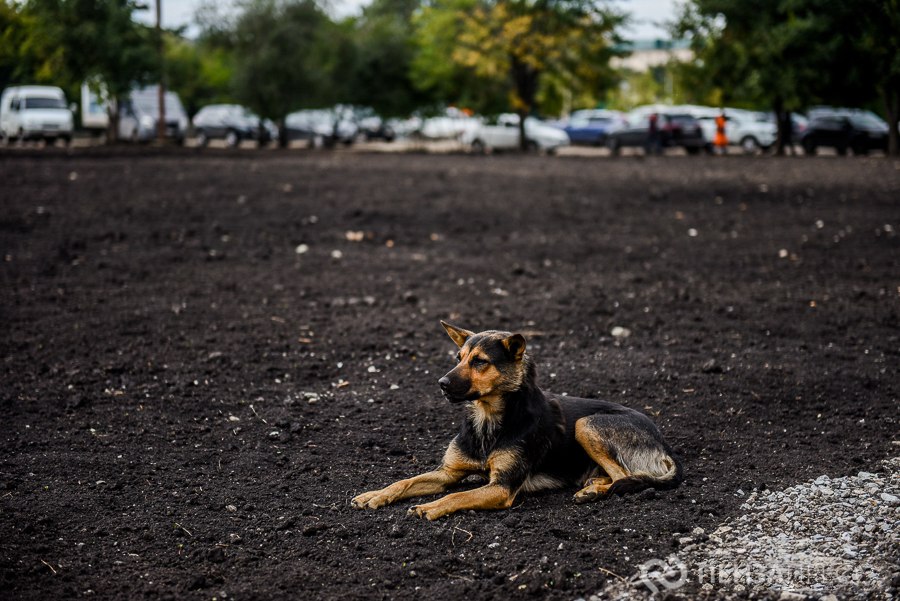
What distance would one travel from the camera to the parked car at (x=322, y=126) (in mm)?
41438

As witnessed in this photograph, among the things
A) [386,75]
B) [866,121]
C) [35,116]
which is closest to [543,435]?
[866,121]

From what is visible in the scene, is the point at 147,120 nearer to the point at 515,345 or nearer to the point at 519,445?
the point at 515,345

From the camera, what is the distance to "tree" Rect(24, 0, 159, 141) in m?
32.3

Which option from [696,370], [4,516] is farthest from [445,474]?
[696,370]

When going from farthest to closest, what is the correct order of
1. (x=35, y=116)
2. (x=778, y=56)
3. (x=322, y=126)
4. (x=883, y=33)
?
(x=322, y=126) < (x=35, y=116) < (x=778, y=56) < (x=883, y=33)

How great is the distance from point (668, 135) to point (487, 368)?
3127 centimetres

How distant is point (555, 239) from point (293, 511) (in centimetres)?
911

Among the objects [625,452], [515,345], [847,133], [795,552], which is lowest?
[795,552]

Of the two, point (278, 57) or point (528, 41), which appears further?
point (278, 57)

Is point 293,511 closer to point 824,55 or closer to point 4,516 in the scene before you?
point 4,516

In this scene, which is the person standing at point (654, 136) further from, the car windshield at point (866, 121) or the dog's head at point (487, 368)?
the dog's head at point (487, 368)

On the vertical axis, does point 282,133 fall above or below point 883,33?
below

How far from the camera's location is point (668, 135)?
113ft

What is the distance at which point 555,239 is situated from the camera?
527 inches
